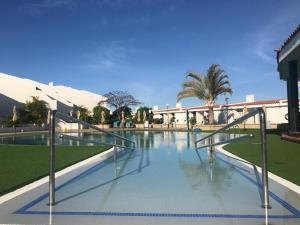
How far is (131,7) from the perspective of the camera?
1842cm

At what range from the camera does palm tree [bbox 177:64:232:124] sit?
104ft

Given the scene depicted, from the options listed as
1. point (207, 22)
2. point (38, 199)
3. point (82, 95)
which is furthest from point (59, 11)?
point (82, 95)

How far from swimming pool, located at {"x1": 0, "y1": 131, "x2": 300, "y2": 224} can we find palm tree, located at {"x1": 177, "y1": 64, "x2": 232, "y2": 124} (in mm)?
25481

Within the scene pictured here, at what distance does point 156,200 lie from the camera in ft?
15.0

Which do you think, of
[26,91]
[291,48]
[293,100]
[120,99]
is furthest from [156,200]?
[26,91]

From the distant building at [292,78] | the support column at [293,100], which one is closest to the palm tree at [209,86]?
the distant building at [292,78]

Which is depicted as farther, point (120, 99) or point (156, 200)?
point (120, 99)

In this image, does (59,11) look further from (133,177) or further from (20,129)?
(20,129)

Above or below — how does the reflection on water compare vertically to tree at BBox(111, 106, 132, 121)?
below

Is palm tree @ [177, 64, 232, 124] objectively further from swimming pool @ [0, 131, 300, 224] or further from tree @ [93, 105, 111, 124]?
swimming pool @ [0, 131, 300, 224]

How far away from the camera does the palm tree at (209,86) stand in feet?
104

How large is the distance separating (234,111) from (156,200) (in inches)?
1657

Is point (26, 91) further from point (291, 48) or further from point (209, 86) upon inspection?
point (291, 48)

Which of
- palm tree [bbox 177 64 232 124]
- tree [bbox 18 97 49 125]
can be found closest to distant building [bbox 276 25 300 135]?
palm tree [bbox 177 64 232 124]
